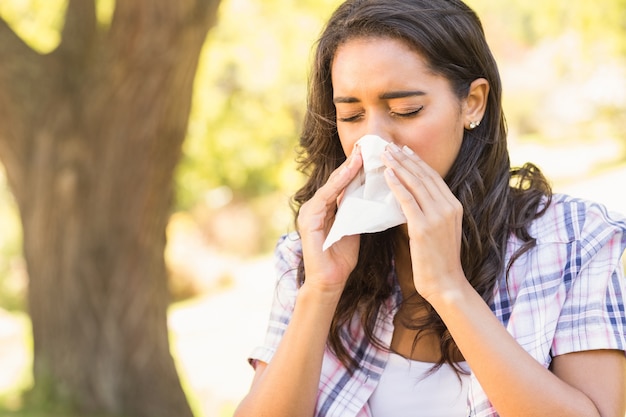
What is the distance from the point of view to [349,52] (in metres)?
2.37

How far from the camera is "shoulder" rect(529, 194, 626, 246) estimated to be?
222 centimetres

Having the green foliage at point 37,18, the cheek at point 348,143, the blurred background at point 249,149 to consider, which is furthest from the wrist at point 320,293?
the green foliage at point 37,18

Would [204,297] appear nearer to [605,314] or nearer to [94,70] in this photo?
[94,70]

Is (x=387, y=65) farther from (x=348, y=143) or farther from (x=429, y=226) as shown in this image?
(x=429, y=226)

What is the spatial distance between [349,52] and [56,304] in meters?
3.50

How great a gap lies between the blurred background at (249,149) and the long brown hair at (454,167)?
417cm

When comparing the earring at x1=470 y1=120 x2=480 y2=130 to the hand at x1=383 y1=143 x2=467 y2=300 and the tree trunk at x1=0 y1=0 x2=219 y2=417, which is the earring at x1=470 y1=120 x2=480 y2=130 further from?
the tree trunk at x1=0 y1=0 x2=219 y2=417

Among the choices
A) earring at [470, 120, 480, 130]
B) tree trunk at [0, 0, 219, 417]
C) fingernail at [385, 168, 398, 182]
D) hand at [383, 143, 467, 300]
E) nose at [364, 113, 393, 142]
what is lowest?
hand at [383, 143, 467, 300]

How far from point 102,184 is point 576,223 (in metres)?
3.41

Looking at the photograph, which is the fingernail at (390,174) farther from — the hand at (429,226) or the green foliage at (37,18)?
the green foliage at (37,18)

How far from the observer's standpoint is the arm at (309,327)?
235 cm

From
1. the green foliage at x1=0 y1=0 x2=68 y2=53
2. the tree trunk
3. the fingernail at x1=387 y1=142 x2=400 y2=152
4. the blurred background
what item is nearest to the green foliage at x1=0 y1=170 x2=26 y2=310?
the blurred background

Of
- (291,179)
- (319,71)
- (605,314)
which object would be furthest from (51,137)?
(291,179)

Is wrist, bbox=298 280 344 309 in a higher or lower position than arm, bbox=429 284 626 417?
higher
